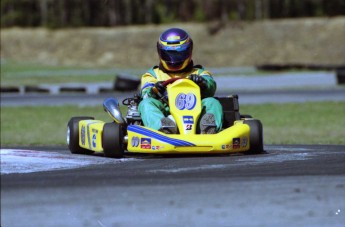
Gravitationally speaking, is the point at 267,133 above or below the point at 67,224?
below

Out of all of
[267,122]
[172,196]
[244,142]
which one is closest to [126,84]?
[267,122]

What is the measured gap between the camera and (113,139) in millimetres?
8992

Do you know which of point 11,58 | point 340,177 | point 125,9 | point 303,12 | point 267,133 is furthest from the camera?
point 125,9

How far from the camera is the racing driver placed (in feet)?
30.6

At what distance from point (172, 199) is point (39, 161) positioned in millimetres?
2701

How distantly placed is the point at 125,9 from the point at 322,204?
8071 cm

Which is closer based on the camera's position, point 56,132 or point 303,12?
point 56,132

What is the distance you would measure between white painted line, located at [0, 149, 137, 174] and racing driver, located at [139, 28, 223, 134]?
618mm

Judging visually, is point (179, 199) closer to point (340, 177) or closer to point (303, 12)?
point (340, 177)

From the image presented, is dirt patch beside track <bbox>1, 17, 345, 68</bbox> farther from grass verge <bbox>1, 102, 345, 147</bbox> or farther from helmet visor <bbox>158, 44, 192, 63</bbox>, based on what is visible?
helmet visor <bbox>158, 44, 192, 63</bbox>

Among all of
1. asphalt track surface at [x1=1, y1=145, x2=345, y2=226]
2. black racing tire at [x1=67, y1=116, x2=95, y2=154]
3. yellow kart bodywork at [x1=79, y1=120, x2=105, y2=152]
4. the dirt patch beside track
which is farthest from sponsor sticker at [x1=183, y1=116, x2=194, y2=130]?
the dirt patch beside track

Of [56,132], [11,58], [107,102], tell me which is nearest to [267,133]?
[56,132]

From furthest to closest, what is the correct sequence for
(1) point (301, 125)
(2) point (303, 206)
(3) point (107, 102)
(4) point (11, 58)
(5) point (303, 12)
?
1. (5) point (303, 12)
2. (4) point (11, 58)
3. (1) point (301, 125)
4. (3) point (107, 102)
5. (2) point (303, 206)

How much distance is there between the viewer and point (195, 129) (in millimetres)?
9344
